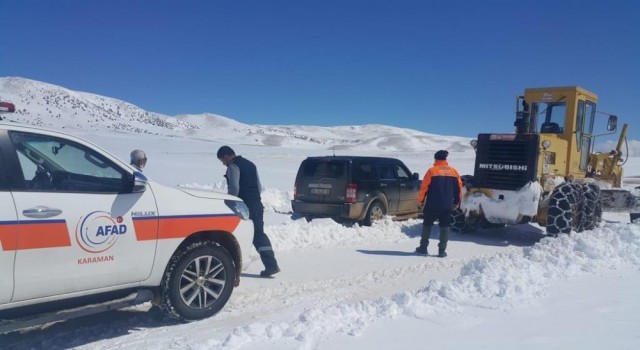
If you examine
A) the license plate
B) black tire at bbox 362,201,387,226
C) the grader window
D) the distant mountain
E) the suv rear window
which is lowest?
black tire at bbox 362,201,387,226

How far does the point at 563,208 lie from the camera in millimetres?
8992

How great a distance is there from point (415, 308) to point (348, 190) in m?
5.90

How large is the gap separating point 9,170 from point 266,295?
10.3 feet

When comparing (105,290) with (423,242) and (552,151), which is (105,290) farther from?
(552,151)

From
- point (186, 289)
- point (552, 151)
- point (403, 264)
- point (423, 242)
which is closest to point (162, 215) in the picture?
point (186, 289)

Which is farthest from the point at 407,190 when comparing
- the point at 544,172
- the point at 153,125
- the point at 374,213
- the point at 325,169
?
the point at 153,125

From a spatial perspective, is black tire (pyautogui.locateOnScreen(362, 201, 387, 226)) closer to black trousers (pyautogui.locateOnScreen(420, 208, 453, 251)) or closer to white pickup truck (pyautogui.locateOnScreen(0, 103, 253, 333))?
black trousers (pyautogui.locateOnScreen(420, 208, 453, 251))

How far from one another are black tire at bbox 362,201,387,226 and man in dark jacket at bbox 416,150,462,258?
2360mm

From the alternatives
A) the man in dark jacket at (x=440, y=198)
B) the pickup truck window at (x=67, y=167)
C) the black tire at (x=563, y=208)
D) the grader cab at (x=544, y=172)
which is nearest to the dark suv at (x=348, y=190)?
the grader cab at (x=544, y=172)

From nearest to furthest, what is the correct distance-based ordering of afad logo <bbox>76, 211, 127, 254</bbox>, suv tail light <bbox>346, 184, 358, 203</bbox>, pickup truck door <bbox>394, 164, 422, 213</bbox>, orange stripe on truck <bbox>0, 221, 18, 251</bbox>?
orange stripe on truck <bbox>0, 221, 18, 251</bbox> → afad logo <bbox>76, 211, 127, 254</bbox> → suv tail light <bbox>346, 184, 358, 203</bbox> → pickup truck door <bbox>394, 164, 422, 213</bbox>

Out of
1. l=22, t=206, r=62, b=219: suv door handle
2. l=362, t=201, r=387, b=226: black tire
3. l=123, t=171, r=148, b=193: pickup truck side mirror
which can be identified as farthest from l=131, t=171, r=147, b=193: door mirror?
l=362, t=201, r=387, b=226: black tire

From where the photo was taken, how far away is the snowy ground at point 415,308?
13.1ft

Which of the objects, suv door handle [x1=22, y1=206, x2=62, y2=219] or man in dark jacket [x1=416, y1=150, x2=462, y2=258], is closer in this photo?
suv door handle [x1=22, y1=206, x2=62, y2=219]

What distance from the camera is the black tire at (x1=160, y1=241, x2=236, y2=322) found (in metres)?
4.77
